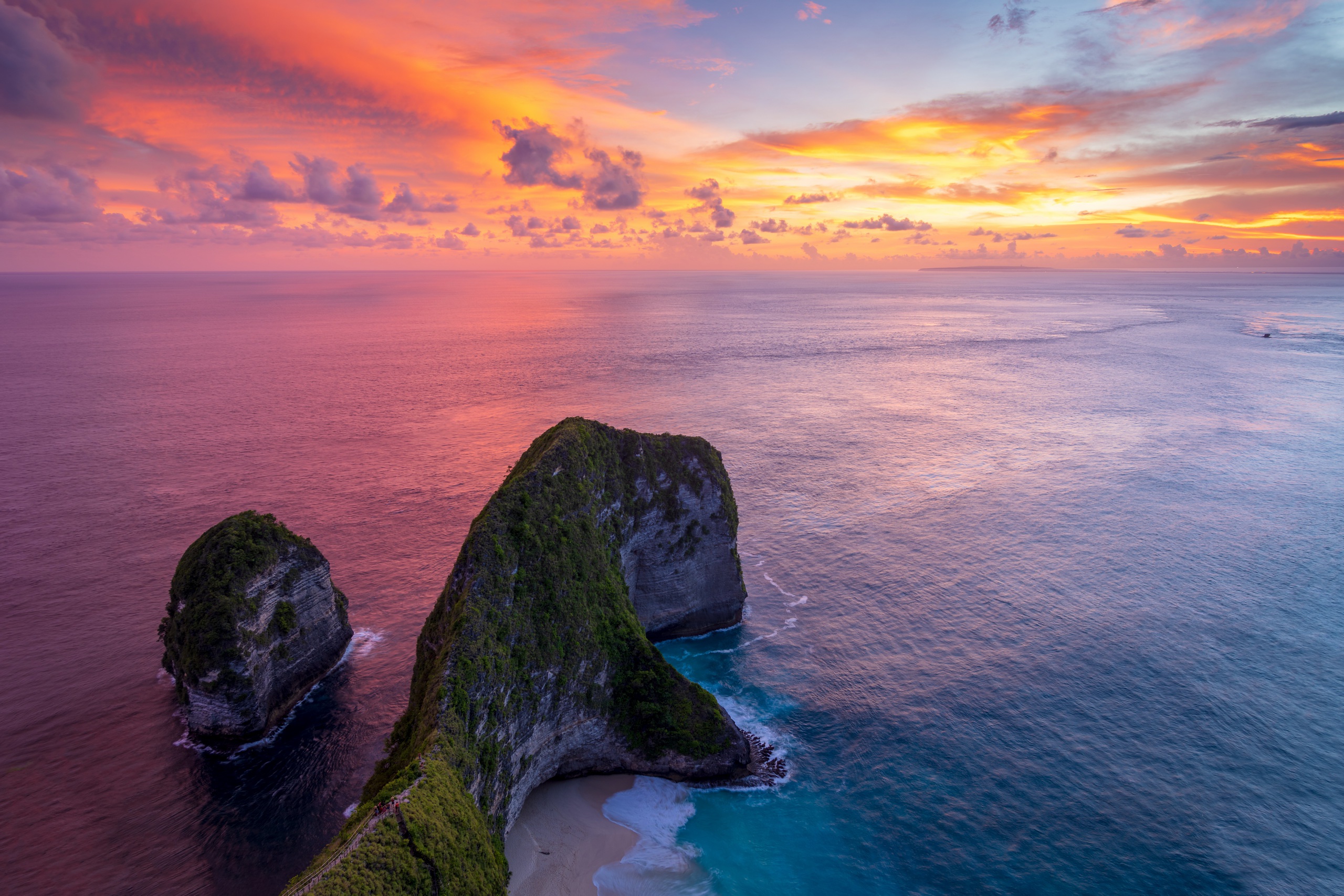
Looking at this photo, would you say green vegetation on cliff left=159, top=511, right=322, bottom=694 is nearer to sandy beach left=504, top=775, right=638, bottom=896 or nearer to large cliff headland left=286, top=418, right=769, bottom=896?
large cliff headland left=286, top=418, right=769, bottom=896

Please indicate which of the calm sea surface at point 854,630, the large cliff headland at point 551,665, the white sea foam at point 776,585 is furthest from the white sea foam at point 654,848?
the white sea foam at point 776,585

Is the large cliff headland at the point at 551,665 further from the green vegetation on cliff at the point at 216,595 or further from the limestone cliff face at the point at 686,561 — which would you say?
the green vegetation on cliff at the point at 216,595

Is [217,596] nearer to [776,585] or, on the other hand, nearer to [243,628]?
[243,628]

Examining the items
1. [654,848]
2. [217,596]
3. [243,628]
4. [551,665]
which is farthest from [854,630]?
[217,596]

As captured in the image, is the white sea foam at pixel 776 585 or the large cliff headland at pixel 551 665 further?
the white sea foam at pixel 776 585

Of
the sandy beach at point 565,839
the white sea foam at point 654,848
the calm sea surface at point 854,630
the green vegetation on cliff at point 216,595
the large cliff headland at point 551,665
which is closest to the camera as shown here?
the large cliff headland at point 551,665

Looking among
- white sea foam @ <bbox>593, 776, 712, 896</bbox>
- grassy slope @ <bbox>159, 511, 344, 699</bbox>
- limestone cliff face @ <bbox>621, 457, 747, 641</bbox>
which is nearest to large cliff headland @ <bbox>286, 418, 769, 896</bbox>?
limestone cliff face @ <bbox>621, 457, 747, 641</bbox>

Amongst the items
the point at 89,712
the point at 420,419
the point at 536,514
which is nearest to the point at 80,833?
the point at 89,712
